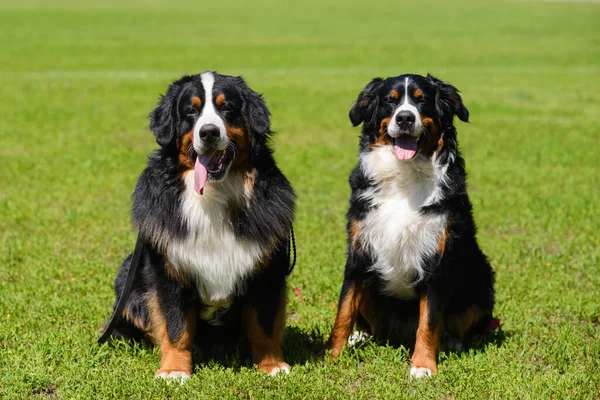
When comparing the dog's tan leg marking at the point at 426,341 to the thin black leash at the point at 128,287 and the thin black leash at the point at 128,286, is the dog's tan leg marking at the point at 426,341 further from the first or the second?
the thin black leash at the point at 128,287

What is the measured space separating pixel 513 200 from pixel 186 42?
Result: 968 inches

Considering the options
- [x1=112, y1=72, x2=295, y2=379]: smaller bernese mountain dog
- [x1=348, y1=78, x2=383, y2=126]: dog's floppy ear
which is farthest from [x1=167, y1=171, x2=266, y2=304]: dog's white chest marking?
[x1=348, y1=78, x2=383, y2=126]: dog's floppy ear

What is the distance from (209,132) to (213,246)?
2.56 ft

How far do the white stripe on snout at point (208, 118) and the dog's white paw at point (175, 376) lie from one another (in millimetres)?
1400

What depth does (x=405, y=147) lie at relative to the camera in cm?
492

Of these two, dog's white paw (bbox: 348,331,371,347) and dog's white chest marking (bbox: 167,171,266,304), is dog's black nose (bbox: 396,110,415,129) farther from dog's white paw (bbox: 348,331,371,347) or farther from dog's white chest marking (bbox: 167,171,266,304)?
dog's white paw (bbox: 348,331,371,347)

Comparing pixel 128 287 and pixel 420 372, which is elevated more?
pixel 128 287

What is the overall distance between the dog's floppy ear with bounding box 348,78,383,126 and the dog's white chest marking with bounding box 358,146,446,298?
0.84 feet

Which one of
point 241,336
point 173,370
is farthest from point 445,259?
point 173,370

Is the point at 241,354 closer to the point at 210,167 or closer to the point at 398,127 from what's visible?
the point at 210,167

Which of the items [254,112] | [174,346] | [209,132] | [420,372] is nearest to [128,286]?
[174,346]

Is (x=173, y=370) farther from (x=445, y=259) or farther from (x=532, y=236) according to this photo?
(x=532, y=236)

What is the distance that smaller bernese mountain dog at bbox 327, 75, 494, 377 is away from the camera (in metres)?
4.95

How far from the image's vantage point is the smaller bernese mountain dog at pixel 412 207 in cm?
495
